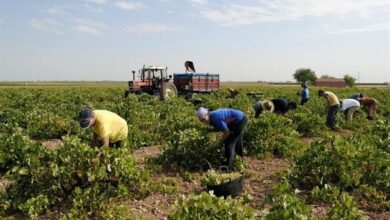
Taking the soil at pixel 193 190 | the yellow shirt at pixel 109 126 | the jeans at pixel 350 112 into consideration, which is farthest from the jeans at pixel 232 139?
the jeans at pixel 350 112

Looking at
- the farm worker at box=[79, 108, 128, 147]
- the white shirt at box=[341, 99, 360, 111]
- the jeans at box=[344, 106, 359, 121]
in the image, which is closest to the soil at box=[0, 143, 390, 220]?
the farm worker at box=[79, 108, 128, 147]

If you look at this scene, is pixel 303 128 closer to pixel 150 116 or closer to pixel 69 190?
pixel 150 116

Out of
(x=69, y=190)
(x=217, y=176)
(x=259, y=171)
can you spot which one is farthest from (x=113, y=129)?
(x=259, y=171)

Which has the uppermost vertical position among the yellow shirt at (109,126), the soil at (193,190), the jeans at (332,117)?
the yellow shirt at (109,126)

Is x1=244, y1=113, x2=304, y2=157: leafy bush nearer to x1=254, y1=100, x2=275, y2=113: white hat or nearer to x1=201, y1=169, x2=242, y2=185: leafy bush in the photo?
x1=254, y1=100, x2=275, y2=113: white hat

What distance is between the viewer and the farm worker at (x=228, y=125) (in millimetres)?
7117

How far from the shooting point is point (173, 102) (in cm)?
1773

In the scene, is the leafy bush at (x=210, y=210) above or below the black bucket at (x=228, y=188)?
above

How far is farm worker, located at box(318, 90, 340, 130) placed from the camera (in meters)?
12.7

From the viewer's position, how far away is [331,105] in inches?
503

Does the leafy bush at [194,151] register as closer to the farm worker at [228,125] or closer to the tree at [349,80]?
the farm worker at [228,125]

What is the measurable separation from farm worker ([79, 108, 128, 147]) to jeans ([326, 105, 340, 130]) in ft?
26.0

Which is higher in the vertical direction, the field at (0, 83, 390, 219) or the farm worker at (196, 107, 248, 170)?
the farm worker at (196, 107, 248, 170)

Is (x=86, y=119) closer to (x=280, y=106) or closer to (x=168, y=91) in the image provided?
(x=280, y=106)
